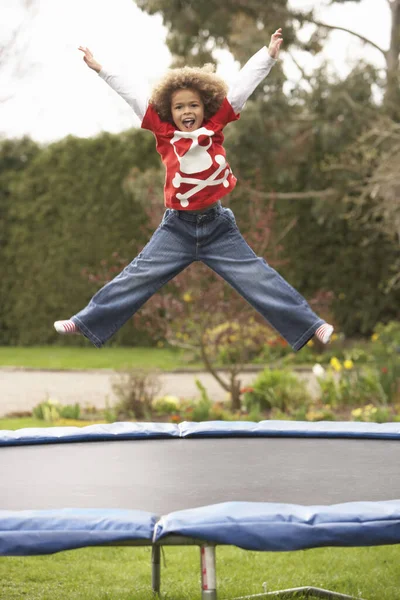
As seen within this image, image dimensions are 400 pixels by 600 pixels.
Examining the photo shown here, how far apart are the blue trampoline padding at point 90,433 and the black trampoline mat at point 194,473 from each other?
0.03 metres

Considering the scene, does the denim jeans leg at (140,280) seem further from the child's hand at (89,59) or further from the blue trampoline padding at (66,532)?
the blue trampoline padding at (66,532)

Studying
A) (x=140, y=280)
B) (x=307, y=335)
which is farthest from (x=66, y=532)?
(x=307, y=335)

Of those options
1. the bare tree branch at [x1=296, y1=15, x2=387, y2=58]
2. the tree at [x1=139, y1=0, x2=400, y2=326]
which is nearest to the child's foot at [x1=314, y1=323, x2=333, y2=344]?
the tree at [x1=139, y1=0, x2=400, y2=326]

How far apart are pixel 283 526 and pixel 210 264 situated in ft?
3.33

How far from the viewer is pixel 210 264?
2.62m

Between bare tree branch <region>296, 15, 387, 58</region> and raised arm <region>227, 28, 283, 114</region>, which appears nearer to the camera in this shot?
raised arm <region>227, 28, 283, 114</region>

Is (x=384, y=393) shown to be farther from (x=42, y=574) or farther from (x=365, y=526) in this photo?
(x=365, y=526)

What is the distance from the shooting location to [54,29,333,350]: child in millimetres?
2492

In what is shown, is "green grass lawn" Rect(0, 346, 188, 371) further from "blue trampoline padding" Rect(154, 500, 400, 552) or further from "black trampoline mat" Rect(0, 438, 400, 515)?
"blue trampoline padding" Rect(154, 500, 400, 552)

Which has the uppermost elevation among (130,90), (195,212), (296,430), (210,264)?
(130,90)

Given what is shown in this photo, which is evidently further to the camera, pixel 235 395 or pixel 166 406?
pixel 235 395

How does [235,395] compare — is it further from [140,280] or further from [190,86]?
[190,86]

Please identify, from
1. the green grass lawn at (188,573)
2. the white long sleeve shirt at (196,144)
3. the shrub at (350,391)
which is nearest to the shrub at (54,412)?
the shrub at (350,391)

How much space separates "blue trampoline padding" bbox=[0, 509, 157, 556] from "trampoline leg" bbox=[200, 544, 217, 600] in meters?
0.12
